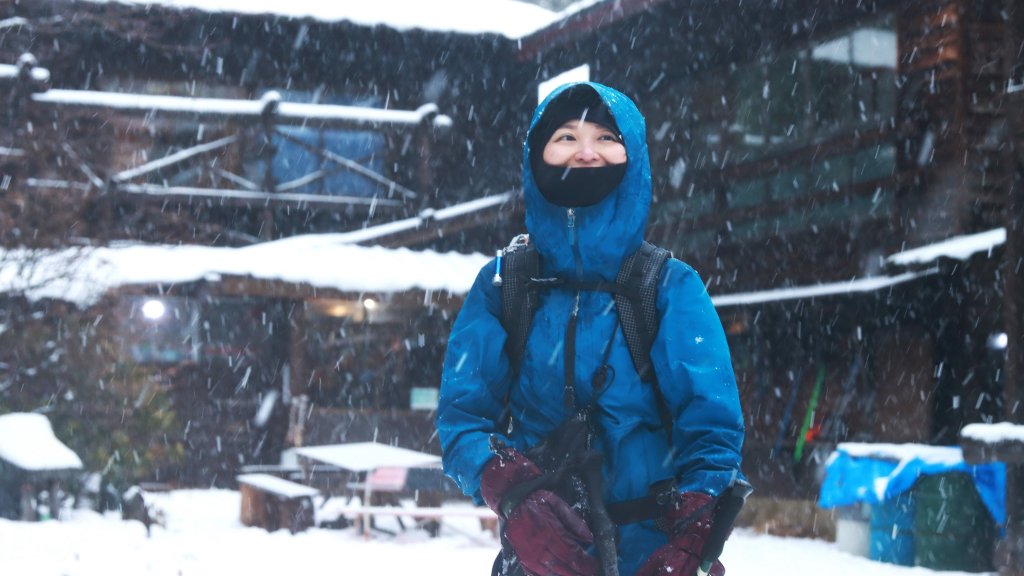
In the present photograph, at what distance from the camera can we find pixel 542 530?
242cm

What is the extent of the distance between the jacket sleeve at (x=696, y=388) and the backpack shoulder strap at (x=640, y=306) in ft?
0.06

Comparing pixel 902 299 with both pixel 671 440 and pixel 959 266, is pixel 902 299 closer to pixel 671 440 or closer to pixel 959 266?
pixel 959 266

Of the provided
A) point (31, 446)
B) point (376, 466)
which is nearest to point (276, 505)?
point (376, 466)

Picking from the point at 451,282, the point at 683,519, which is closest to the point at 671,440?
the point at 683,519

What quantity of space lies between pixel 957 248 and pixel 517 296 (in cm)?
803

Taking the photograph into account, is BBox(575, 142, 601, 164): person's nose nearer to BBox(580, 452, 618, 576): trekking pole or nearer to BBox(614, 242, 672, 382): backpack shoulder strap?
BBox(614, 242, 672, 382): backpack shoulder strap

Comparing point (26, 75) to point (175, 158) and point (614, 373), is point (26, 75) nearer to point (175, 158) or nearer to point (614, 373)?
point (175, 158)

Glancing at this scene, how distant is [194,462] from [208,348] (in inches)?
61.1

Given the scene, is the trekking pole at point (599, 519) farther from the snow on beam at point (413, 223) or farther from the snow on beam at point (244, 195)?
the snow on beam at point (244, 195)

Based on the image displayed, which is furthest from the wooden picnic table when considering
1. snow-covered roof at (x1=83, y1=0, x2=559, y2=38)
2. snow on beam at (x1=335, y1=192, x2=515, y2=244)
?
snow-covered roof at (x1=83, y1=0, x2=559, y2=38)

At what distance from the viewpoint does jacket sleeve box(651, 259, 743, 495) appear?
8.20 ft

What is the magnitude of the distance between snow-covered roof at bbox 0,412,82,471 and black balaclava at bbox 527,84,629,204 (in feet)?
24.9

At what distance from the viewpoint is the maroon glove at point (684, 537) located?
2.38 m

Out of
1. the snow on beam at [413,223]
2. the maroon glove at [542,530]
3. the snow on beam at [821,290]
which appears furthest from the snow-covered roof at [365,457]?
the maroon glove at [542,530]
